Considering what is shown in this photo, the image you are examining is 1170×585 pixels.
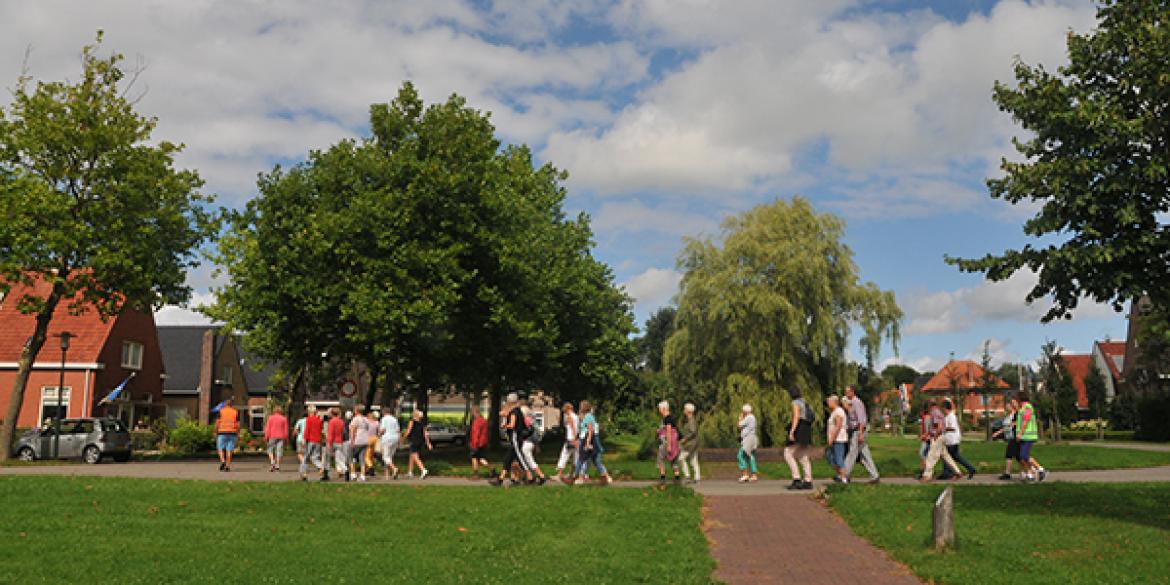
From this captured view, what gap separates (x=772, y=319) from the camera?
3145 cm

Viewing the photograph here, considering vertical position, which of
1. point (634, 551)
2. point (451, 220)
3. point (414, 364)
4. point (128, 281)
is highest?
point (451, 220)

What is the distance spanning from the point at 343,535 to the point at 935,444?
1265 cm

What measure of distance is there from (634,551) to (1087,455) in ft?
75.4

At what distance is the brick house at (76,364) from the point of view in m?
44.7

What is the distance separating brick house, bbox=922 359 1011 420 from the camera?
165 feet

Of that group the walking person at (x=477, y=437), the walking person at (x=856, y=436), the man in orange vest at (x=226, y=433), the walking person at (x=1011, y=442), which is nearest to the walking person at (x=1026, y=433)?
the walking person at (x=1011, y=442)

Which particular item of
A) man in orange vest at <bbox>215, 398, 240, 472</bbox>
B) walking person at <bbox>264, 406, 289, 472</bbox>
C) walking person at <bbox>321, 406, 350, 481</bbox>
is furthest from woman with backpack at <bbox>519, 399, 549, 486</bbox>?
man in orange vest at <bbox>215, 398, 240, 472</bbox>

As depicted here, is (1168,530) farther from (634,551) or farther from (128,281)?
(128,281)

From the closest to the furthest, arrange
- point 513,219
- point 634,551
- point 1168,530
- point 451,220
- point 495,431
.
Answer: point 634,551 < point 1168,530 < point 451,220 < point 513,219 < point 495,431

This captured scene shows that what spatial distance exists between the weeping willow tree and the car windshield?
61.9 ft

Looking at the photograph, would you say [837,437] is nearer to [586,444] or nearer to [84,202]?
[586,444]

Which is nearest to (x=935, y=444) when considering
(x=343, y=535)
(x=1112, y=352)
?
(x=343, y=535)

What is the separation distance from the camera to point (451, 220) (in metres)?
27.1

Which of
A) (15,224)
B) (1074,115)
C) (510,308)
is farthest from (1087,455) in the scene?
(15,224)
